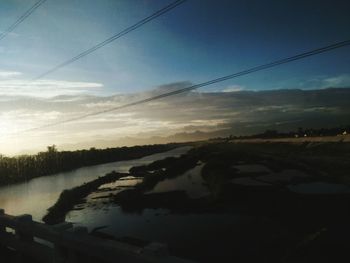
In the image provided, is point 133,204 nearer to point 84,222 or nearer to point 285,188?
point 84,222

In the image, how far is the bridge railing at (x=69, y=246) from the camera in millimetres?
6262

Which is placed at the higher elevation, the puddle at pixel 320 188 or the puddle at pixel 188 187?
the puddle at pixel 188 187

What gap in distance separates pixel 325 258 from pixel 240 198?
1651cm

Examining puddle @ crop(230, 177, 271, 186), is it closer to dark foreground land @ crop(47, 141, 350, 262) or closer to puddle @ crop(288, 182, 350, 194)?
dark foreground land @ crop(47, 141, 350, 262)

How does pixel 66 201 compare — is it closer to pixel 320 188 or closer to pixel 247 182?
pixel 247 182

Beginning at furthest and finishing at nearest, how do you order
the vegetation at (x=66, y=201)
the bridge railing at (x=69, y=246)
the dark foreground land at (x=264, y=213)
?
the vegetation at (x=66, y=201) → the dark foreground land at (x=264, y=213) → the bridge railing at (x=69, y=246)

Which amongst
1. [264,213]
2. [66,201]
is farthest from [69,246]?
[66,201]

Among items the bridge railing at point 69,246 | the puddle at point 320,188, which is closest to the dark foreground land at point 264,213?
the puddle at point 320,188

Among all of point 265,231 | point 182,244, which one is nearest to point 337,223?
point 265,231

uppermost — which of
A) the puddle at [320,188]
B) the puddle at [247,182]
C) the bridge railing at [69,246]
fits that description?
the bridge railing at [69,246]

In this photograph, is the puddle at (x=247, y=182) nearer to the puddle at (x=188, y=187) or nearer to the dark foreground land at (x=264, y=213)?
the dark foreground land at (x=264, y=213)

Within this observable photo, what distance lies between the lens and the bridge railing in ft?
20.5

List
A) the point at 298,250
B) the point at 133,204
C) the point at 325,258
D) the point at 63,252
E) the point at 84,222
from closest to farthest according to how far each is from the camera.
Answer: the point at 63,252 < the point at 325,258 < the point at 298,250 < the point at 84,222 < the point at 133,204

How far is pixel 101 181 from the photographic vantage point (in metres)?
56.0
